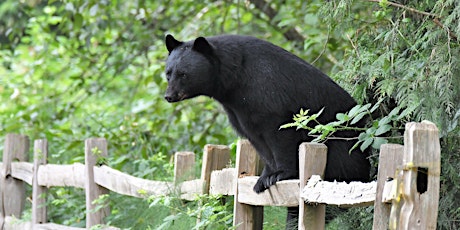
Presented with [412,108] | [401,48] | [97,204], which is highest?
[401,48]

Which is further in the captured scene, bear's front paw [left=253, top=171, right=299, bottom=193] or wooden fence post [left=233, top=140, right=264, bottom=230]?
wooden fence post [left=233, top=140, right=264, bottom=230]

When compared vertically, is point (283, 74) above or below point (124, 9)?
below

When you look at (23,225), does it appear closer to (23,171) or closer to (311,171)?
(23,171)

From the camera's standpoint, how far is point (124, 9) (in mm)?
9203

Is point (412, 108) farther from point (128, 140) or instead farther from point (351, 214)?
point (128, 140)

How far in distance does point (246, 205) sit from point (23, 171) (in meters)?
3.16

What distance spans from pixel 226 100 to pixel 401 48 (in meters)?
1.03

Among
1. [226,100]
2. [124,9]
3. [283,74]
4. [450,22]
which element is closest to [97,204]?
[226,100]

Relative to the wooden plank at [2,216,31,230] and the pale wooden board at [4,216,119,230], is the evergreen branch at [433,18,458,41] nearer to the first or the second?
the pale wooden board at [4,216,119,230]

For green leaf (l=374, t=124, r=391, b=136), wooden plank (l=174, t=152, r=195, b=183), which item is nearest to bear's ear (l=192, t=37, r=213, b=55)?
wooden plank (l=174, t=152, r=195, b=183)

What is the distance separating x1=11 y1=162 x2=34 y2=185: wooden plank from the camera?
6762mm

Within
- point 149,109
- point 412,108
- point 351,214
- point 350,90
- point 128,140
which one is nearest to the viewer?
point 412,108

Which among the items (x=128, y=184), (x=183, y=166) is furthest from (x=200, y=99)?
(x=183, y=166)

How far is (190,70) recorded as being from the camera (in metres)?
4.71
